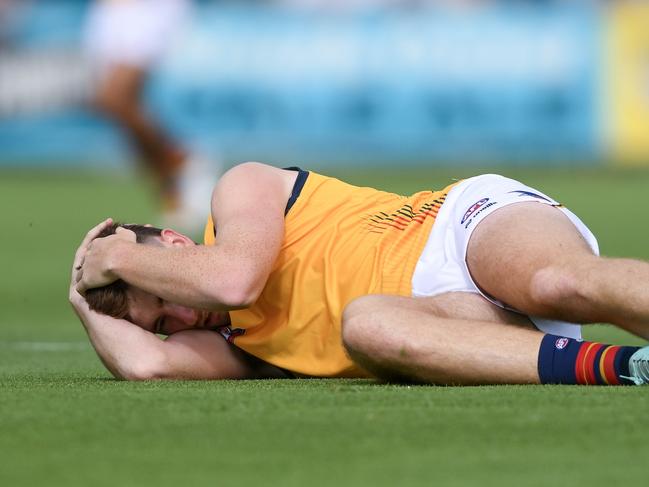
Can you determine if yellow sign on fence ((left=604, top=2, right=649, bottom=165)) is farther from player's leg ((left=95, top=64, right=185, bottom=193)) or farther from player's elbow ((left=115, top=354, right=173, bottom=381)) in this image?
player's elbow ((left=115, top=354, right=173, bottom=381))

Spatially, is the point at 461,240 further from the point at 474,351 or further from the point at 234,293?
the point at 234,293

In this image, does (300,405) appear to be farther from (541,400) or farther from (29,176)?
(29,176)

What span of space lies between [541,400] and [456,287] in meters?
0.78

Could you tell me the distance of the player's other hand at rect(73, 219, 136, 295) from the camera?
14.5 feet

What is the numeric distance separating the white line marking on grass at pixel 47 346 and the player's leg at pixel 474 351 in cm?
269

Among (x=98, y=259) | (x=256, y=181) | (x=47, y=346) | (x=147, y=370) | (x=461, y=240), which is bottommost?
(x=47, y=346)

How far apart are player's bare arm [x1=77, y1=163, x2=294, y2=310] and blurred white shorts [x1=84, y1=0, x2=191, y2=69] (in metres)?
9.51

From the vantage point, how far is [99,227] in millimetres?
4711

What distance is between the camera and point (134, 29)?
13922 millimetres

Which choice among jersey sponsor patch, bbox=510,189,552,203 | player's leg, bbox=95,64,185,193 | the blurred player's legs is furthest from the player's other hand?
A: player's leg, bbox=95,64,185,193

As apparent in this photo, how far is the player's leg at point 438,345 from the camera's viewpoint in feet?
13.0

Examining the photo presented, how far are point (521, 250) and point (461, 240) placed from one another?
331 mm

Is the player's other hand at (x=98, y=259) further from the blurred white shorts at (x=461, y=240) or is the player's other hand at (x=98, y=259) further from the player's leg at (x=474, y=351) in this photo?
the blurred white shorts at (x=461, y=240)

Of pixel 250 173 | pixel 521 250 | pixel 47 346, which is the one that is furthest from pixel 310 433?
pixel 47 346
